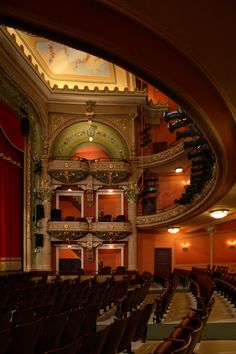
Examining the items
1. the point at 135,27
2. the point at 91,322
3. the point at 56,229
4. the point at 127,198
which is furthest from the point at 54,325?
the point at 127,198

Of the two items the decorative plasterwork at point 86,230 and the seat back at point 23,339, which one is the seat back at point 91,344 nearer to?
the seat back at point 23,339

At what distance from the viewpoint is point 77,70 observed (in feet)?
87.6

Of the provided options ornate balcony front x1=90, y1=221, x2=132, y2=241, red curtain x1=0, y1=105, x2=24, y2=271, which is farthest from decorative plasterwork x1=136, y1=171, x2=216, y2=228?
red curtain x1=0, y1=105, x2=24, y2=271

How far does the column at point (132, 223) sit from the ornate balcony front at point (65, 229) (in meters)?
2.64

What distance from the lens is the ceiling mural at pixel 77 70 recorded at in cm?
2533

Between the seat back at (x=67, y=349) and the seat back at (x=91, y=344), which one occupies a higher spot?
the seat back at (x=67, y=349)

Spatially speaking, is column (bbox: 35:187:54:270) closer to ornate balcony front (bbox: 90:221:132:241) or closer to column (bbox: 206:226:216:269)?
ornate balcony front (bbox: 90:221:132:241)

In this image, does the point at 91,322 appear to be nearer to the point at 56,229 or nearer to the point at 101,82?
the point at 56,229

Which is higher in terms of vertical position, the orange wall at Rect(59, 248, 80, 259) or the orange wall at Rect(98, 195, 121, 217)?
the orange wall at Rect(98, 195, 121, 217)

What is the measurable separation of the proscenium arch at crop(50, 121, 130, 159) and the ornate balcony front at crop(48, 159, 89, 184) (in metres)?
1.07

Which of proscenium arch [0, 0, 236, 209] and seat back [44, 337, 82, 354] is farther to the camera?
proscenium arch [0, 0, 236, 209]

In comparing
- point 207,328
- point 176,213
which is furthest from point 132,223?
point 207,328

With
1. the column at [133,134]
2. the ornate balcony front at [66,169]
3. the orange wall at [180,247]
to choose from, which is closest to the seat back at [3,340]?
the ornate balcony front at [66,169]

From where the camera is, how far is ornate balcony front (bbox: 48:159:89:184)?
26109mm
